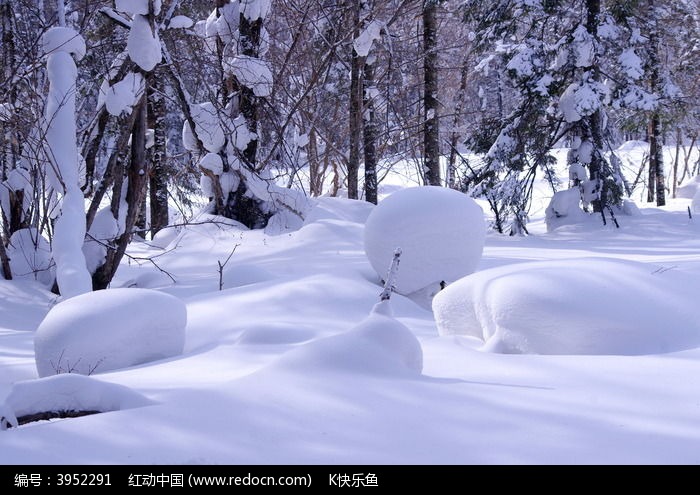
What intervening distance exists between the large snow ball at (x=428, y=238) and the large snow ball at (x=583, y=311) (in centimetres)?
270

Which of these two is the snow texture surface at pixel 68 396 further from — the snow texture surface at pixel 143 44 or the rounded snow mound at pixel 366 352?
the snow texture surface at pixel 143 44

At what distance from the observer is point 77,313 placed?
5055mm

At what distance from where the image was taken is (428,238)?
7664mm

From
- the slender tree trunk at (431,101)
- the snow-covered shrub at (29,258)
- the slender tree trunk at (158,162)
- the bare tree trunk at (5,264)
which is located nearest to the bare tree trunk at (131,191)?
the snow-covered shrub at (29,258)

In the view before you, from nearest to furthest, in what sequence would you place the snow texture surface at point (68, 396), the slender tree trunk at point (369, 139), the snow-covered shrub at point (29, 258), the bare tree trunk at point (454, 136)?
the snow texture surface at point (68, 396) < the snow-covered shrub at point (29, 258) < the slender tree trunk at point (369, 139) < the bare tree trunk at point (454, 136)

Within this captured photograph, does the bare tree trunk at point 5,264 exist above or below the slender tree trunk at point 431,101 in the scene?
below

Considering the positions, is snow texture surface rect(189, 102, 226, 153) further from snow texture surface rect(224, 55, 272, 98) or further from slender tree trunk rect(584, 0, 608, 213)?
slender tree trunk rect(584, 0, 608, 213)

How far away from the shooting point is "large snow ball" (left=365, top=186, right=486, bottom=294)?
7.67 meters

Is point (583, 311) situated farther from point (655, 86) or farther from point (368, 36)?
point (655, 86)

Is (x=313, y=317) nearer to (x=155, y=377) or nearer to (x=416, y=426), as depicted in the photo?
(x=155, y=377)

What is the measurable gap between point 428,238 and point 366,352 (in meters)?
4.54

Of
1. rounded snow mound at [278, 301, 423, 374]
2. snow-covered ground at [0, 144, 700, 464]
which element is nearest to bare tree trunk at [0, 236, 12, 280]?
snow-covered ground at [0, 144, 700, 464]

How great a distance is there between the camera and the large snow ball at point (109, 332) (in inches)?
193

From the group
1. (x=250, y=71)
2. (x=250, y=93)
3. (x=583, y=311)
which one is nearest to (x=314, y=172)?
(x=250, y=93)
